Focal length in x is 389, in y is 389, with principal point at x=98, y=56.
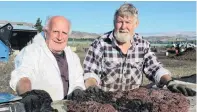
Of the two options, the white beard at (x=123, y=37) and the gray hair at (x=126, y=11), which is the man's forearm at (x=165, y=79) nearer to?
the white beard at (x=123, y=37)

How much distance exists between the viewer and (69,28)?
4180mm

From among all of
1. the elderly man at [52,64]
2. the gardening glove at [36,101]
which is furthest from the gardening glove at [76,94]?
the gardening glove at [36,101]

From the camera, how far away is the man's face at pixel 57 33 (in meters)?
4.04

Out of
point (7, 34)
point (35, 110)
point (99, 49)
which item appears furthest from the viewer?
point (7, 34)

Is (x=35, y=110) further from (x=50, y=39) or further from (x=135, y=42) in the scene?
(x=135, y=42)

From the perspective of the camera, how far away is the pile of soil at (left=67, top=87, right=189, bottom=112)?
326cm

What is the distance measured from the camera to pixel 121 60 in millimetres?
5270

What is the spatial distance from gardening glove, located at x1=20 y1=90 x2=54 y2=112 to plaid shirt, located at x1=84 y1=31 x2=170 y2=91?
206cm

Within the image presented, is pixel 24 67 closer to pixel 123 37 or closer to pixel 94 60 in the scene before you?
pixel 94 60

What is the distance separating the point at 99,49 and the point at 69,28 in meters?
1.17

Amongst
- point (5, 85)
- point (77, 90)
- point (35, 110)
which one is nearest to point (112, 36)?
point (77, 90)

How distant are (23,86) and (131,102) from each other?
1.00 m

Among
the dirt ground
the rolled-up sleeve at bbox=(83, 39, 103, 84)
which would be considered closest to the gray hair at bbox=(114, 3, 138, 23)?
the rolled-up sleeve at bbox=(83, 39, 103, 84)

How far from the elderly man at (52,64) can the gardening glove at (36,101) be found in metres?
0.54
